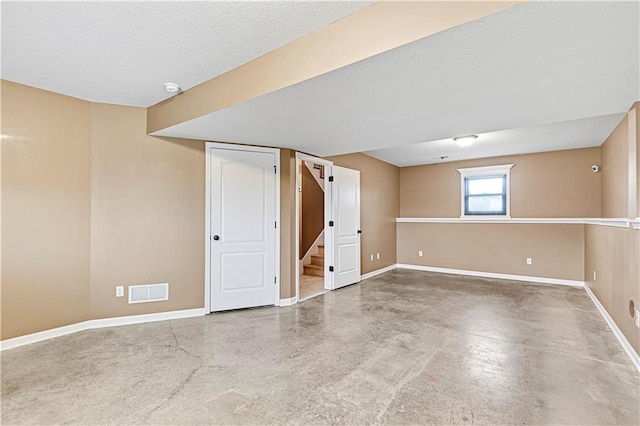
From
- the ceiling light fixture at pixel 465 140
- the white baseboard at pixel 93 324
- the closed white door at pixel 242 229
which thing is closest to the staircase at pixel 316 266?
the closed white door at pixel 242 229

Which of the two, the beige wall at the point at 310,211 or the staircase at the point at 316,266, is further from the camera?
the beige wall at the point at 310,211

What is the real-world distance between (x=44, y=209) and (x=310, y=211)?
5003mm

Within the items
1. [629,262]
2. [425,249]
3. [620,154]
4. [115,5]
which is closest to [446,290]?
[425,249]

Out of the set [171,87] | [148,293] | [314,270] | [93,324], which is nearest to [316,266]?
[314,270]

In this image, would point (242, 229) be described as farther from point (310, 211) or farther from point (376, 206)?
point (310, 211)

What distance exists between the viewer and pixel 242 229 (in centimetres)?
398

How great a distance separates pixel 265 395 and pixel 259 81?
2304 mm

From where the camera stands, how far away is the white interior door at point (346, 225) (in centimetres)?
508

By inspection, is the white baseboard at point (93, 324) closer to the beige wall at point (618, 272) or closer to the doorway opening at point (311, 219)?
the doorway opening at point (311, 219)

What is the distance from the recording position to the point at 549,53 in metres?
1.77

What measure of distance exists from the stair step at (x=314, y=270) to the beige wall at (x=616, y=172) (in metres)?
4.68

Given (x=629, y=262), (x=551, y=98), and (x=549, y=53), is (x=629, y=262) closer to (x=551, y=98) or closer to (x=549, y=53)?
(x=551, y=98)

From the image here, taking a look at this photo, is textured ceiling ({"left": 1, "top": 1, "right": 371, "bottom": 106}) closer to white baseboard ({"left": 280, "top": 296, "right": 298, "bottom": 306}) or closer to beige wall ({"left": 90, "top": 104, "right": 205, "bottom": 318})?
beige wall ({"left": 90, "top": 104, "right": 205, "bottom": 318})

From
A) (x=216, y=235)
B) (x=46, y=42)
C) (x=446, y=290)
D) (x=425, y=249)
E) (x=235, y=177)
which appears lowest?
(x=446, y=290)
